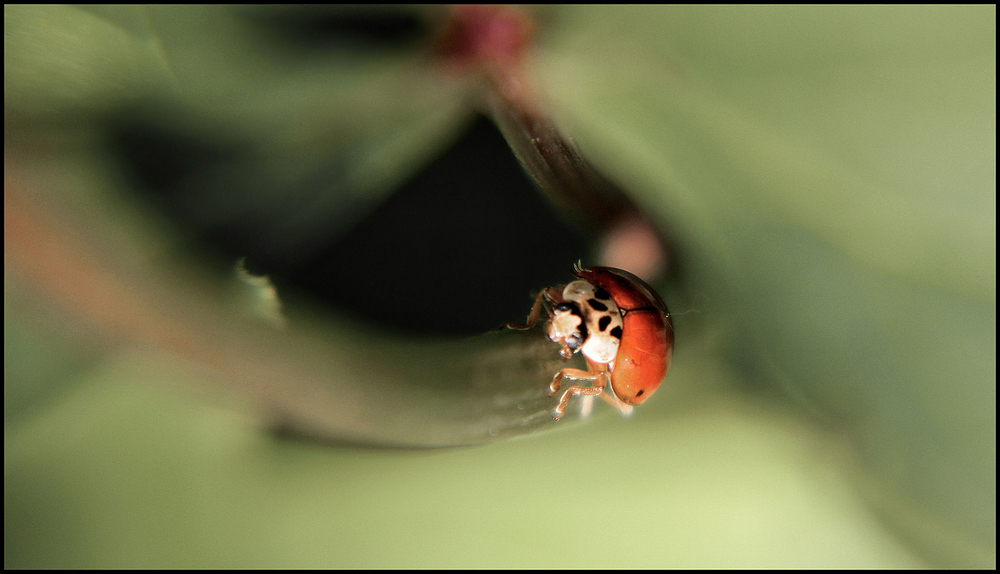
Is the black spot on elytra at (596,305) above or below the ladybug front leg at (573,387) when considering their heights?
above

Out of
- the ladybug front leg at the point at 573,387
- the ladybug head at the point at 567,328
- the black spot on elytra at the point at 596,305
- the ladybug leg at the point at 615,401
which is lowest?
the ladybug front leg at the point at 573,387

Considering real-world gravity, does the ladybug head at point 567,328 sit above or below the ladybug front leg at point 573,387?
above

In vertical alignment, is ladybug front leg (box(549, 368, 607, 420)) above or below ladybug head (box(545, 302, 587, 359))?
below

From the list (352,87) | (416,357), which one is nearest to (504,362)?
(416,357)

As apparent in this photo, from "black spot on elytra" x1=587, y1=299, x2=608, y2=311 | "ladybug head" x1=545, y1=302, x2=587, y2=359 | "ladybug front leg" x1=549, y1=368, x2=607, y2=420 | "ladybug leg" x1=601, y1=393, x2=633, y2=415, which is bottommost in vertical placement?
"ladybug front leg" x1=549, y1=368, x2=607, y2=420

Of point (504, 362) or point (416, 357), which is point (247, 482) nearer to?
point (416, 357)
